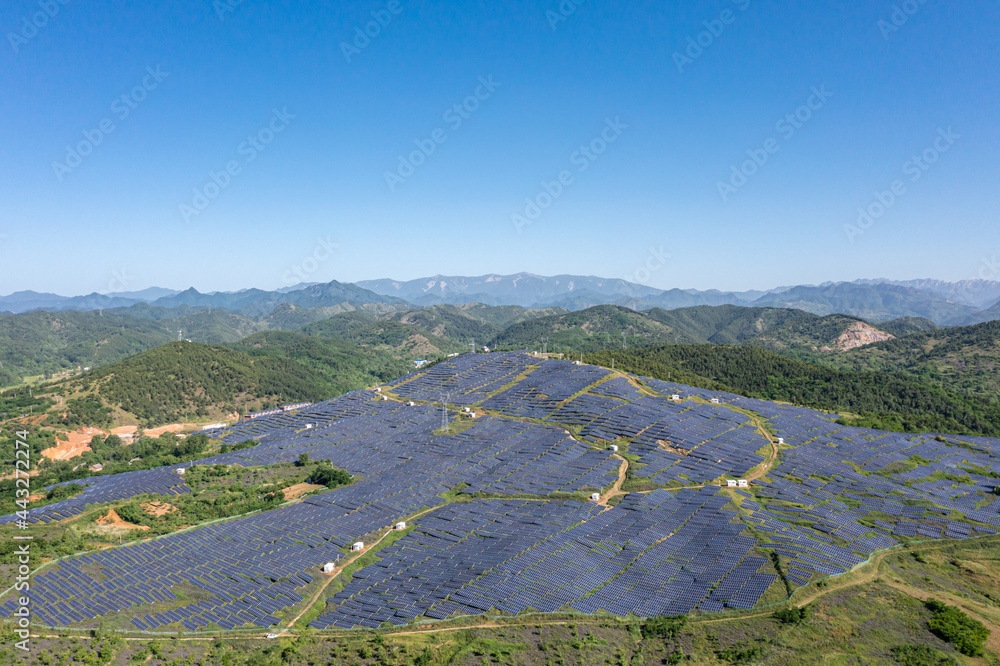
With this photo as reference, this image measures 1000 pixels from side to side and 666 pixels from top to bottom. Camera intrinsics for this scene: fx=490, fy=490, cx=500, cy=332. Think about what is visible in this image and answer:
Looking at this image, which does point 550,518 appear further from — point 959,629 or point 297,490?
point 297,490

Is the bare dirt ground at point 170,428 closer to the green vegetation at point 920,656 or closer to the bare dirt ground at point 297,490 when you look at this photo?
the bare dirt ground at point 297,490

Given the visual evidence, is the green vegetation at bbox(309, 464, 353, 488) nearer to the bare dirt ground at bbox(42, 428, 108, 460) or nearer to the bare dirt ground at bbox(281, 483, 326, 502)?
the bare dirt ground at bbox(281, 483, 326, 502)

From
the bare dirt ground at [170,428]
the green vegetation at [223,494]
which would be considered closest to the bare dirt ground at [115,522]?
the green vegetation at [223,494]

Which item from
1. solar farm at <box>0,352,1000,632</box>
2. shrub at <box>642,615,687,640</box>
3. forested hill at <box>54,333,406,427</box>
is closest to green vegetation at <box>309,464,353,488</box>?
solar farm at <box>0,352,1000,632</box>

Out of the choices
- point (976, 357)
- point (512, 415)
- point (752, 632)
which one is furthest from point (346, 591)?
point (976, 357)

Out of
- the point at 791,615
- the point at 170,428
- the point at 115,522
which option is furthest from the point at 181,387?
the point at 791,615

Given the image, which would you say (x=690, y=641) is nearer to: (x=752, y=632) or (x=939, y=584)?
(x=752, y=632)
